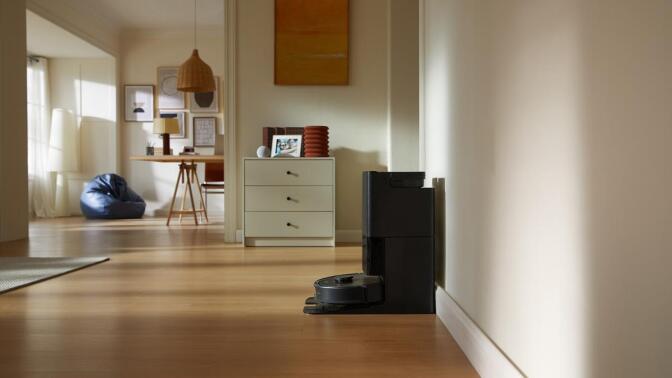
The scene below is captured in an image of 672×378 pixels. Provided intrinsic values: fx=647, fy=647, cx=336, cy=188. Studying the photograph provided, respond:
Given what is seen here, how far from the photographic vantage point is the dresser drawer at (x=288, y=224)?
14.7 feet

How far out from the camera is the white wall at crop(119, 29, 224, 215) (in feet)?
28.5

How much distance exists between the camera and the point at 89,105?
28.5 ft

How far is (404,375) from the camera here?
4.89ft

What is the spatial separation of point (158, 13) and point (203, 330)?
22.0 feet

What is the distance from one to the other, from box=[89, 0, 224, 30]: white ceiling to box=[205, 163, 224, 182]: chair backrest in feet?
6.09

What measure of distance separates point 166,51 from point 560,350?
844 cm

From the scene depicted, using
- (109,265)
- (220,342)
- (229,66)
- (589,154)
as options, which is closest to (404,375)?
(220,342)

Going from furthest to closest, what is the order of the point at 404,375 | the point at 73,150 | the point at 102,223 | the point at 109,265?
the point at 73,150
the point at 102,223
the point at 109,265
the point at 404,375

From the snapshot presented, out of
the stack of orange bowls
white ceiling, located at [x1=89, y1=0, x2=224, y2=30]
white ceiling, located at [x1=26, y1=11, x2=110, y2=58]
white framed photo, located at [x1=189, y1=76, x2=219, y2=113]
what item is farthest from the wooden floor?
white framed photo, located at [x1=189, y1=76, x2=219, y2=113]

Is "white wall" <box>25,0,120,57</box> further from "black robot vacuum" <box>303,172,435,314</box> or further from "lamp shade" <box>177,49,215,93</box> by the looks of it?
"black robot vacuum" <box>303,172,435,314</box>

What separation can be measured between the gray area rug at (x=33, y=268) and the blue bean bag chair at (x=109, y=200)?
Result: 4.07 metres

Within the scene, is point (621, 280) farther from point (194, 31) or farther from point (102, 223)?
point (194, 31)

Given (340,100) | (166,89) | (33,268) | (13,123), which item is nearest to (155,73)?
(166,89)

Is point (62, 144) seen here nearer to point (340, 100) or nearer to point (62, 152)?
point (62, 152)
